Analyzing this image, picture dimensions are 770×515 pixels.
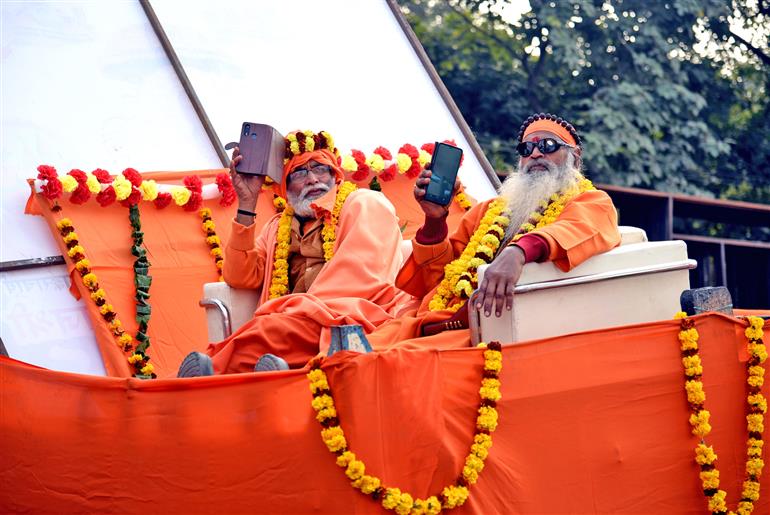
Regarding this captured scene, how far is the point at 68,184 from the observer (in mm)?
5797

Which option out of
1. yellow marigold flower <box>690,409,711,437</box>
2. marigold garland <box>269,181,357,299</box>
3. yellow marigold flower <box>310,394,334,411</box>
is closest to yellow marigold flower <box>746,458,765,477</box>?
yellow marigold flower <box>690,409,711,437</box>

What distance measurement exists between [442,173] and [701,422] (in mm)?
1307

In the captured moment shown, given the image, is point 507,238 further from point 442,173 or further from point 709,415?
point 709,415

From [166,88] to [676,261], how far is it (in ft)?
11.6

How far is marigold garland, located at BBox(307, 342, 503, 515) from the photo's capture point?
3.58 metres

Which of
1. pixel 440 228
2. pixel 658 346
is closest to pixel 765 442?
pixel 658 346

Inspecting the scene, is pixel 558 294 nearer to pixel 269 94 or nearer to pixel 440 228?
pixel 440 228

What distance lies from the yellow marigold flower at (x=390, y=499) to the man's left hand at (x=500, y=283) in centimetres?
82

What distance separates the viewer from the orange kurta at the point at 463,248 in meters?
4.26

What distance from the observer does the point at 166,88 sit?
6.83 metres

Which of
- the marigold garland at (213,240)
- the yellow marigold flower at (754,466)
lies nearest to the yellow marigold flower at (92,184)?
the marigold garland at (213,240)

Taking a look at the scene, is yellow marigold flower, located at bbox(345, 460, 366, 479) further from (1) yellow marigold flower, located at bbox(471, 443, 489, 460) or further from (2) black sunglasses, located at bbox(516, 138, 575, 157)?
(2) black sunglasses, located at bbox(516, 138, 575, 157)

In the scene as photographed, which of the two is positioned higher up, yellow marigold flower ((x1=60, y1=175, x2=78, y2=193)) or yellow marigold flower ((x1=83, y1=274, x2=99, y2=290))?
yellow marigold flower ((x1=60, y1=175, x2=78, y2=193))

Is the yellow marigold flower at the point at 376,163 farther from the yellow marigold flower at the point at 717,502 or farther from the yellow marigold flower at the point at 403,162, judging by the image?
the yellow marigold flower at the point at 717,502
